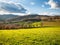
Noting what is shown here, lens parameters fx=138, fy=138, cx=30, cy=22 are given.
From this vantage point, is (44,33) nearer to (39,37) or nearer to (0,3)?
(39,37)

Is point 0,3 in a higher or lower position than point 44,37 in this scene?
higher

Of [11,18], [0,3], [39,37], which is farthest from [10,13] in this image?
[39,37]

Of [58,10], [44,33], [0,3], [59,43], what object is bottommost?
[59,43]

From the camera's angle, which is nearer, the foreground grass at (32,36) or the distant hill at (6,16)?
the foreground grass at (32,36)

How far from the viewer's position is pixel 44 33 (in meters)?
3.35

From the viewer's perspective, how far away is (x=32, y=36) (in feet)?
10.7

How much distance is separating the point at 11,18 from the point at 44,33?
899 mm

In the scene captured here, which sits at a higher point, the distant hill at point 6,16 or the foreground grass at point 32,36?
the distant hill at point 6,16

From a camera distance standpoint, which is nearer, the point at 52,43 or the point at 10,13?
the point at 52,43

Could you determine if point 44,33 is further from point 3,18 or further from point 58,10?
point 3,18

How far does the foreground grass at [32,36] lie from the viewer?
316 centimetres

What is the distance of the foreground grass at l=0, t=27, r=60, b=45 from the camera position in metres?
3.16

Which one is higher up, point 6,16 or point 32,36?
point 6,16

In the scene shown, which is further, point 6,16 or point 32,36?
point 6,16
